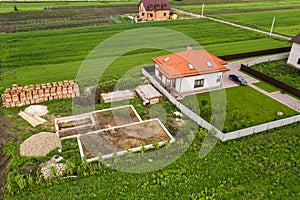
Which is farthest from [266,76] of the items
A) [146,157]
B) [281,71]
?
[146,157]

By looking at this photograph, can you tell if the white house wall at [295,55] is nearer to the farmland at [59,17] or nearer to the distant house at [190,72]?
the distant house at [190,72]

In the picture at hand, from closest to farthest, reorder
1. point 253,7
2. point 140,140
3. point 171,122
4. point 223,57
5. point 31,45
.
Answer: point 140,140, point 171,122, point 223,57, point 31,45, point 253,7

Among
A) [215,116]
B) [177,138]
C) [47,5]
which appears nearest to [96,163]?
[177,138]

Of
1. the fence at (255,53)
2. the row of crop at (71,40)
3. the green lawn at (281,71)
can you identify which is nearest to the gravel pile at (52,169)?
the row of crop at (71,40)

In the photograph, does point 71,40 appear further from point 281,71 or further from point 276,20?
point 276,20

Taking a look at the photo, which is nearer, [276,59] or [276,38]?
[276,59]

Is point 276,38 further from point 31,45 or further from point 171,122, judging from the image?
point 31,45
